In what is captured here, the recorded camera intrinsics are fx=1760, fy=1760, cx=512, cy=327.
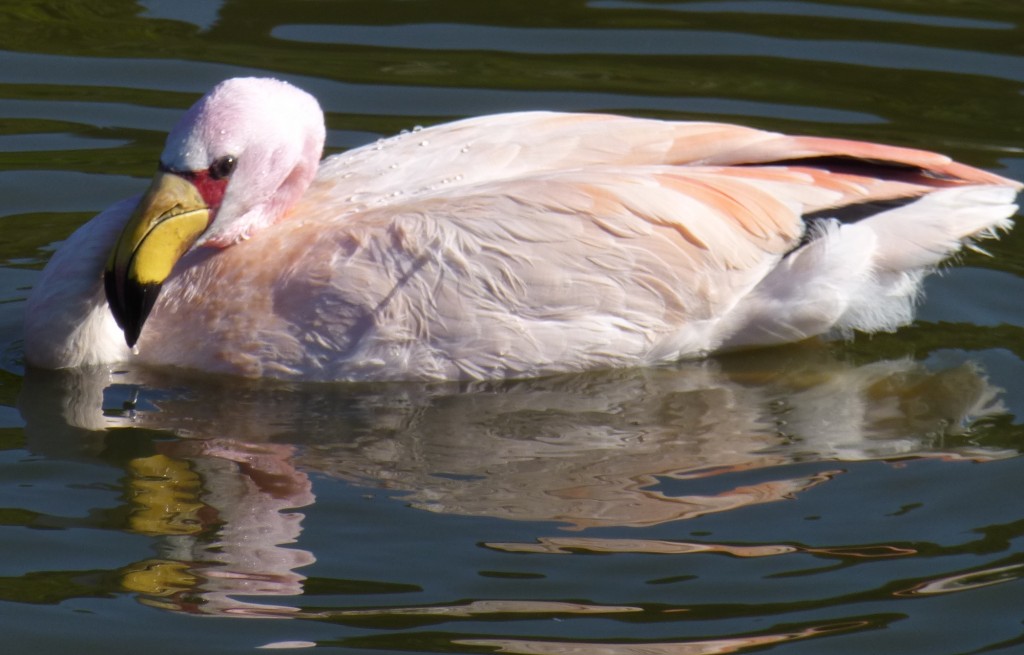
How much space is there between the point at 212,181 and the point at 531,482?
1.66m

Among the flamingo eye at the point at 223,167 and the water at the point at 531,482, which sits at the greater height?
the flamingo eye at the point at 223,167

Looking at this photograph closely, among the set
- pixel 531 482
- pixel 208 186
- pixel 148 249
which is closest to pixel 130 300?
pixel 148 249

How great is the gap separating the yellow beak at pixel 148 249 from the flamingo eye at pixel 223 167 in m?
0.09

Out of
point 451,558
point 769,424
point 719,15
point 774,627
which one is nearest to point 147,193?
point 451,558

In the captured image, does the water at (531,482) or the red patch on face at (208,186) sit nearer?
the water at (531,482)

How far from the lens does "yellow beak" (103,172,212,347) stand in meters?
6.11

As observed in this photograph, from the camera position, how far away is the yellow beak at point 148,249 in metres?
6.11

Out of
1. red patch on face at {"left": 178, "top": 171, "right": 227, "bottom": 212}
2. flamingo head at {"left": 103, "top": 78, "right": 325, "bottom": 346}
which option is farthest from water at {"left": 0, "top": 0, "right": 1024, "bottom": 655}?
red patch on face at {"left": 178, "top": 171, "right": 227, "bottom": 212}

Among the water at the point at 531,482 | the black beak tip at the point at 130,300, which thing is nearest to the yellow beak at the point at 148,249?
the black beak tip at the point at 130,300

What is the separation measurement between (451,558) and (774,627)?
3.18ft

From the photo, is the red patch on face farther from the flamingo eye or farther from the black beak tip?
the black beak tip

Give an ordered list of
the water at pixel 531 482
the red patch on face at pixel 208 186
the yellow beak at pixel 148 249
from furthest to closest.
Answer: the red patch on face at pixel 208 186, the yellow beak at pixel 148 249, the water at pixel 531 482

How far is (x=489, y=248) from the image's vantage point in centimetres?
616

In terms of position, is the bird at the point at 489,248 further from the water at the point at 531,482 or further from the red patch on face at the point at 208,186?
the water at the point at 531,482
